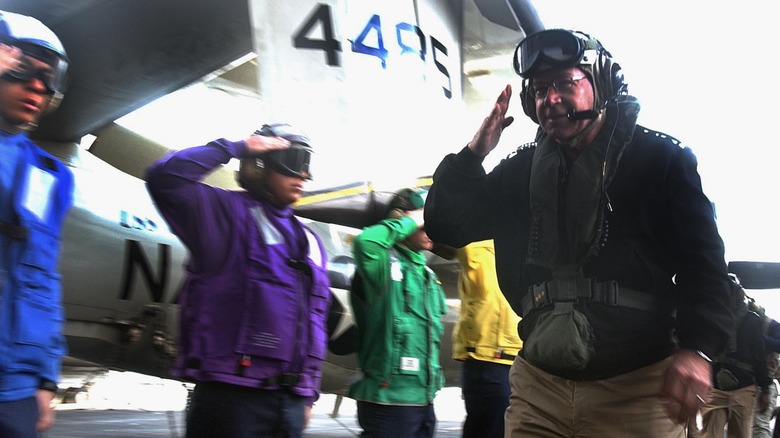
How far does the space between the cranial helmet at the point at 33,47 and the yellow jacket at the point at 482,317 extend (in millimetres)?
2083

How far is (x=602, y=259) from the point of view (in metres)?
1.83

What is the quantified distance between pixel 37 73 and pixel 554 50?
1.28m

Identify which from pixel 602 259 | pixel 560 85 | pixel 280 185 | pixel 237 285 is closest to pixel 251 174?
pixel 280 185

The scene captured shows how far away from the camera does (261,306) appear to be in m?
2.27

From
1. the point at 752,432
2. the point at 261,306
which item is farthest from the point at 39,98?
the point at 752,432

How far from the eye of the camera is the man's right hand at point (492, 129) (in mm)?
1950

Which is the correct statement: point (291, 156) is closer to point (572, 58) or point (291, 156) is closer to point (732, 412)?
point (572, 58)

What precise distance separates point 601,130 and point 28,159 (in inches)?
54.9

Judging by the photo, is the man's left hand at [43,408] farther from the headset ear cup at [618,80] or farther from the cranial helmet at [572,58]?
the headset ear cup at [618,80]

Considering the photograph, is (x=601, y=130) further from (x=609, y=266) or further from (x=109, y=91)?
(x=109, y=91)

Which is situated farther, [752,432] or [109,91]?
[109,91]

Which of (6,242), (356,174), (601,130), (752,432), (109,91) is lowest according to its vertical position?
(752,432)

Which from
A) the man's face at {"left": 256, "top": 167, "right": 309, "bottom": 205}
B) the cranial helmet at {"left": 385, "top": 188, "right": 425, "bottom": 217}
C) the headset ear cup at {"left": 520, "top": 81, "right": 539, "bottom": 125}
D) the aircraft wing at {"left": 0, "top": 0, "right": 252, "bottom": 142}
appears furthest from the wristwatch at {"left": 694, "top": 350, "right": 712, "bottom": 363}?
the aircraft wing at {"left": 0, "top": 0, "right": 252, "bottom": 142}

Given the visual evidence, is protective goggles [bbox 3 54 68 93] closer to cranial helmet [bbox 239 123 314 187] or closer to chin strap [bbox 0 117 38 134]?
chin strap [bbox 0 117 38 134]
